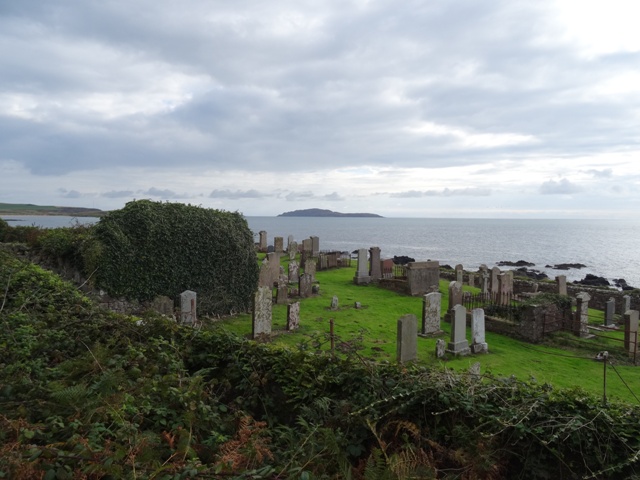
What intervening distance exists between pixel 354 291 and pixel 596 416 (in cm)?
1642

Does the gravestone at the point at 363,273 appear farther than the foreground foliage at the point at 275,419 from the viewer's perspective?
Yes

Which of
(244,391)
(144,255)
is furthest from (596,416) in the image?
(144,255)

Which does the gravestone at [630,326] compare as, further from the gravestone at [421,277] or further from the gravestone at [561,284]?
the gravestone at [421,277]

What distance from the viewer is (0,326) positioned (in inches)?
210

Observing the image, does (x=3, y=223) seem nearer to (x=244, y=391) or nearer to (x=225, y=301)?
(x=225, y=301)

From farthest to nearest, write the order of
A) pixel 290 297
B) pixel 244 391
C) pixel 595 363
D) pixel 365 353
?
1. pixel 290 297
2. pixel 595 363
3. pixel 365 353
4. pixel 244 391

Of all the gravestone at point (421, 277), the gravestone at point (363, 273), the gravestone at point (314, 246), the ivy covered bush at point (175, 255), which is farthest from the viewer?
the gravestone at point (314, 246)

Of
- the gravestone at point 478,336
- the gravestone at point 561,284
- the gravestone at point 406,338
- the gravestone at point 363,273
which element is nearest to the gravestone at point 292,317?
the gravestone at point 406,338

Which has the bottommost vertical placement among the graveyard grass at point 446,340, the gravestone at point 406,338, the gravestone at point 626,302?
the graveyard grass at point 446,340

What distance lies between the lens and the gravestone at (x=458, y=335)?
11.6m

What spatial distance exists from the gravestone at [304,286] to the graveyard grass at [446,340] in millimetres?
452

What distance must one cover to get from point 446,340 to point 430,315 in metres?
0.89

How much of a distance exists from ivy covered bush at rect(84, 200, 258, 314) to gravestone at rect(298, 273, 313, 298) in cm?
244

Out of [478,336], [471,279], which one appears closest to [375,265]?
[471,279]
